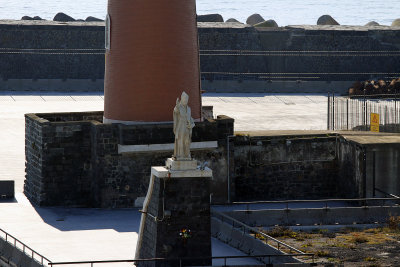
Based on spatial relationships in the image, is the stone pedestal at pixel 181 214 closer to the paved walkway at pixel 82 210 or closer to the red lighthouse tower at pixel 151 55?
the paved walkway at pixel 82 210

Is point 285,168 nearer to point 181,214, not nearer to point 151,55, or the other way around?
point 151,55

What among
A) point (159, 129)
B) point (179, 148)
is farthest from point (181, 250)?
point (159, 129)

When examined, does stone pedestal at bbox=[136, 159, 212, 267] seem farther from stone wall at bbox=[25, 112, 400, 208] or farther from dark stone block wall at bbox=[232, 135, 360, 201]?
dark stone block wall at bbox=[232, 135, 360, 201]

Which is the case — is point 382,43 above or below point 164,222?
above

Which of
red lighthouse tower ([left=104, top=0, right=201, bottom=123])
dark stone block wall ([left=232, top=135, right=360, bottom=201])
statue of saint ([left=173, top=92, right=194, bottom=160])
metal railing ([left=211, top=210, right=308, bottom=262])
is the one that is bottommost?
metal railing ([left=211, top=210, right=308, bottom=262])

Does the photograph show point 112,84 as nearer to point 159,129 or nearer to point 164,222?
point 159,129

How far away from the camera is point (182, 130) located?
24.7m

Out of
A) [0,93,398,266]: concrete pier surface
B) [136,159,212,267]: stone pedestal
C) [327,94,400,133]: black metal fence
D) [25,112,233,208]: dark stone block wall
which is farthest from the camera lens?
[327,94,400,133]: black metal fence

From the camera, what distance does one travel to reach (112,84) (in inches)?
1312

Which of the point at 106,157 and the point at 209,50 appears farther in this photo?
the point at 209,50

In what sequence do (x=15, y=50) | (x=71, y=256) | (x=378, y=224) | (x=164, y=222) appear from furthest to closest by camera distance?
(x=15, y=50) → (x=378, y=224) → (x=71, y=256) → (x=164, y=222)

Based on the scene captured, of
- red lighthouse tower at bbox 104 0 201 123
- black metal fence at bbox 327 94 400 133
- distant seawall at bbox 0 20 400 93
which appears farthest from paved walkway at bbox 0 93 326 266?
red lighthouse tower at bbox 104 0 201 123

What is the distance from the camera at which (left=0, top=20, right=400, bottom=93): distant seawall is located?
208 feet

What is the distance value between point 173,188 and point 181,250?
1455 millimetres
